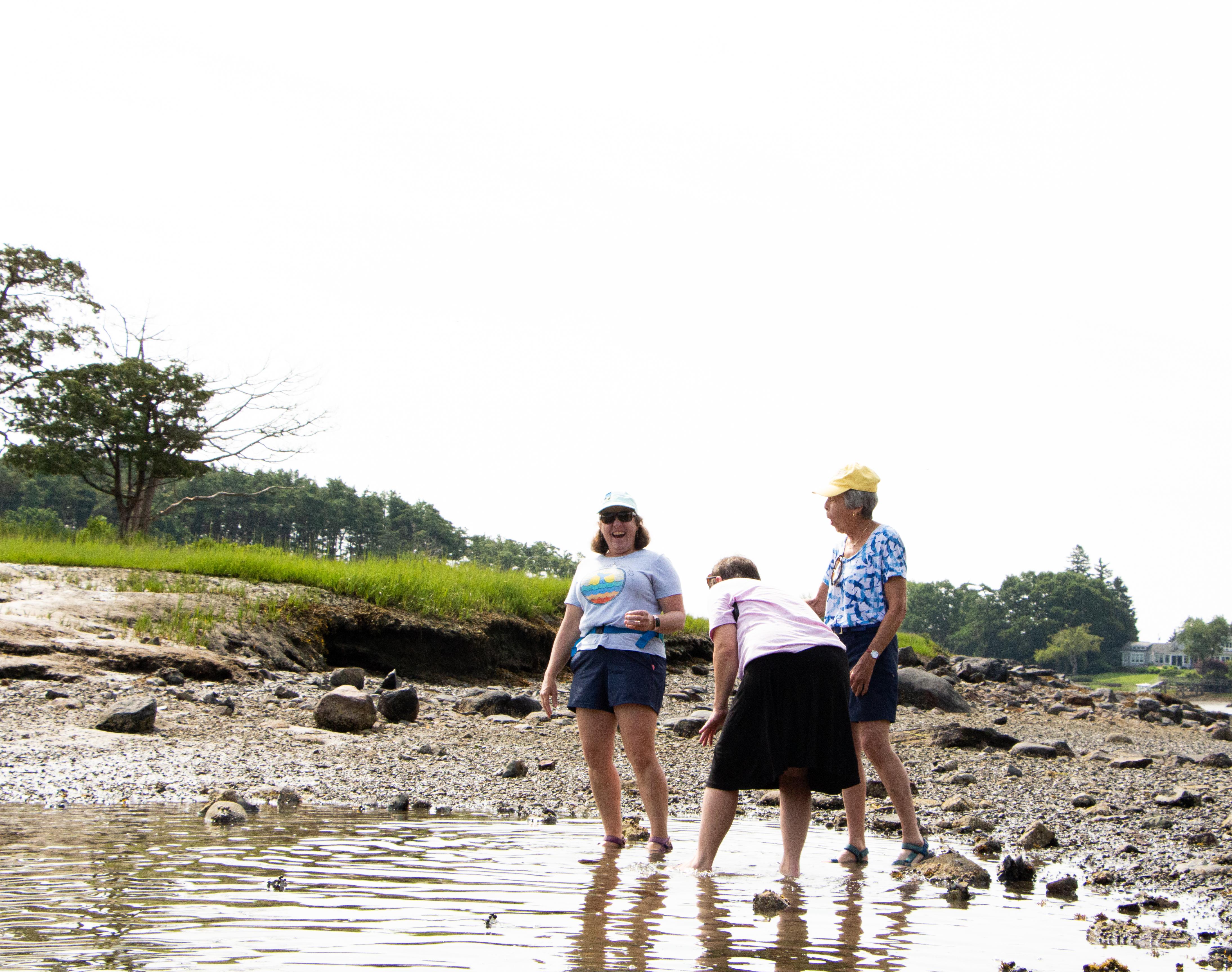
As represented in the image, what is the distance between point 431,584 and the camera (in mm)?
15305

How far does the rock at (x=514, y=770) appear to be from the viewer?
274 inches

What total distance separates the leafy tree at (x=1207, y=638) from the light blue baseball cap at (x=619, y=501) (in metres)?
133

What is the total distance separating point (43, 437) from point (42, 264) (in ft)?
20.9

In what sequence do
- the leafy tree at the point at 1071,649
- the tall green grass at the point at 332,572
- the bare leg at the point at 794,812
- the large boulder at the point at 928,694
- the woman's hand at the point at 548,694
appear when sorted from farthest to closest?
the leafy tree at the point at 1071,649 → the tall green grass at the point at 332,572 → the large boulder at the point at 928,694 → the woman's hand at the point at 548,694 → the bare leg at the point at 794,812

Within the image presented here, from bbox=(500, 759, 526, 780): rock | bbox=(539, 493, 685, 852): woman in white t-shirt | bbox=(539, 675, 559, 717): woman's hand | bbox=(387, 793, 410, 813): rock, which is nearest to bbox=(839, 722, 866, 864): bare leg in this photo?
bbox=(539, 493, 685, 852): woman in white t-shirt

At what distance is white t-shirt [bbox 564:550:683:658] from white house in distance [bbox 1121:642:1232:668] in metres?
139

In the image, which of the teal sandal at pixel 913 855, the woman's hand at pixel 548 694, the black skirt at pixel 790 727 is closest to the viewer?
the black skirt at pixel 790 727

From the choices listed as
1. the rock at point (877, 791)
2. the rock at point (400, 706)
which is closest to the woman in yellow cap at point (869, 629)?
the rock at point (877, 791)

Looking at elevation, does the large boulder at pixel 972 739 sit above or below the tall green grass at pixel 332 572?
below

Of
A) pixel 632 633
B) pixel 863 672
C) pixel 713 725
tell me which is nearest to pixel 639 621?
pixel 632 633

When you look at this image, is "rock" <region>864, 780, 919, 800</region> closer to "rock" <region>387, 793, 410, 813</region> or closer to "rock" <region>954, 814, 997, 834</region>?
"rock" <region>954, 814, 997, 834</region>

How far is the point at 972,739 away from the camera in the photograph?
9.15m

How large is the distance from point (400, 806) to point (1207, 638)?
137411 millimetres

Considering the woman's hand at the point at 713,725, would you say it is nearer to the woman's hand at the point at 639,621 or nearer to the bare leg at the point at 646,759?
the bare leg at the point at 646,759
